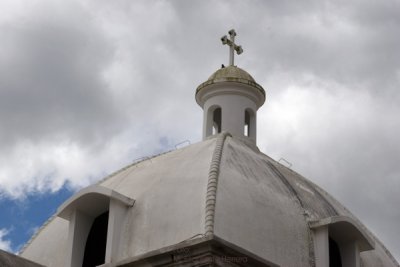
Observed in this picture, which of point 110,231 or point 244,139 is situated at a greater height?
point 244,139

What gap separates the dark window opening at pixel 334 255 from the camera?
1680cm

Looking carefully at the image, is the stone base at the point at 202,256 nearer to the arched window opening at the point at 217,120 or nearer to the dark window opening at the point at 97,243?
the dark window opening at the point at 97,243

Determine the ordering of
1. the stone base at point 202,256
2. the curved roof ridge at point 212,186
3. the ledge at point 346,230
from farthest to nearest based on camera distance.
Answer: the ledge at point 346,230
the curved roof ridge at point 212,186
the stone base at point 202,256

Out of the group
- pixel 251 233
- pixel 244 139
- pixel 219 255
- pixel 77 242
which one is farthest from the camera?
pixel 244 139

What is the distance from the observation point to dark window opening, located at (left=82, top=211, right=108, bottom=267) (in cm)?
1639

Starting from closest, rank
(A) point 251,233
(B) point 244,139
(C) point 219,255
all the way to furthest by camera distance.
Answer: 1. (C) point 219,255
2. (A) point 251,233
3. (B) point 244,139

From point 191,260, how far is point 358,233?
3649 millimetres

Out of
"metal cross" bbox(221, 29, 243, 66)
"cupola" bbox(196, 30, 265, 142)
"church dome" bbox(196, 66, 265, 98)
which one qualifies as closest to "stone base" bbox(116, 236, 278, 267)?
"cupola" bbox(196, 30, 265, 142)

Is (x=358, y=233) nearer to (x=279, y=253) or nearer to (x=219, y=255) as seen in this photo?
(x=279, y=253)

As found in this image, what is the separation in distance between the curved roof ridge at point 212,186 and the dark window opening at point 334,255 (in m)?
2.43

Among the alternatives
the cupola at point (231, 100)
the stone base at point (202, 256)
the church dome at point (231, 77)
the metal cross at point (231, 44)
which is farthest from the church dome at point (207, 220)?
the metal cross at point (231, 44)

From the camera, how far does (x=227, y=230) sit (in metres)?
14.8

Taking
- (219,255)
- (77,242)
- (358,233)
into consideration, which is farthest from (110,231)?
(358,233)

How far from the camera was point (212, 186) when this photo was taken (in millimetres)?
15375
